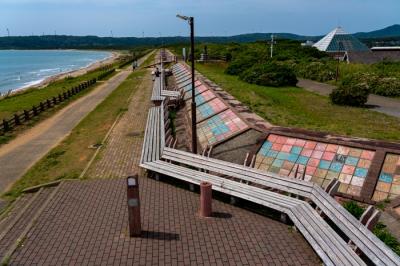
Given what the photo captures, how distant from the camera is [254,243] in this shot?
312 inches

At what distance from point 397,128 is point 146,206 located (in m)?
11.8

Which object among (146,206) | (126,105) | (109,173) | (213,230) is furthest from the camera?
(126,105)

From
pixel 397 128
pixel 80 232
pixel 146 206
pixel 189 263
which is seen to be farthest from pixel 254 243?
pixel 397 128

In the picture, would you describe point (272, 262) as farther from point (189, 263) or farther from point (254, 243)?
point (189, 263)

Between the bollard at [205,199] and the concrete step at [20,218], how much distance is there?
13.3 ft

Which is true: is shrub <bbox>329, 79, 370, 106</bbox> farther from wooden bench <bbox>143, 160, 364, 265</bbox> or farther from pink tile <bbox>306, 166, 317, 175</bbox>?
wooden bench <bbox>143, 160, 364, 265</bbox>

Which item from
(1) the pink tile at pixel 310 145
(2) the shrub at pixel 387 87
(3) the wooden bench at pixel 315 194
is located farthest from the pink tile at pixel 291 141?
(2) the shrub at pixel 387 87

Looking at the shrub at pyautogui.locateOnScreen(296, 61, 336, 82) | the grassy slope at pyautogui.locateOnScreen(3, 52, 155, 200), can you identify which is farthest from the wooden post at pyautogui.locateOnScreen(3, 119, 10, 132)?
the shrub at pyautogui.locateOnScreen(296, 61, 336, 82)

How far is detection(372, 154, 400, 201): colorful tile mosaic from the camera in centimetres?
959

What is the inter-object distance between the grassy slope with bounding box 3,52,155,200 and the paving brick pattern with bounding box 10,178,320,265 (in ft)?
9.27

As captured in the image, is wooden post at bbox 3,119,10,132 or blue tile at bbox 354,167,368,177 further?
wooden post at bbox 3,119,10,132

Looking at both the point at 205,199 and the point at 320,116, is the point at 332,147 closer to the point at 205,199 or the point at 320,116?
the point at 205,199

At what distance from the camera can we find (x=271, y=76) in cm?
3064

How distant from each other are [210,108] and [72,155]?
22.3 ft
